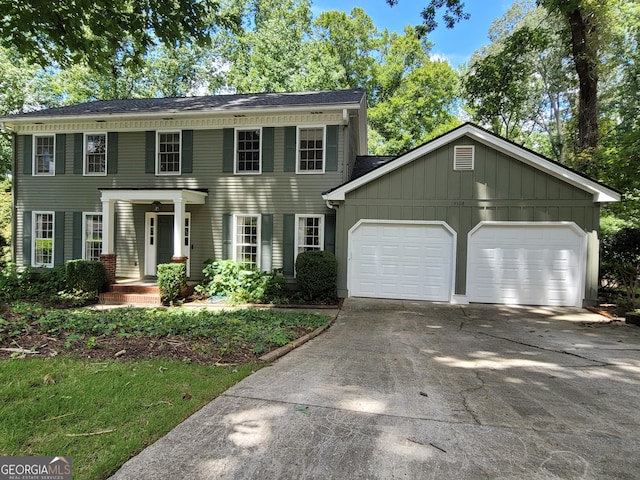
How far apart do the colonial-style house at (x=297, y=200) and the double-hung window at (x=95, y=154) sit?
0.15 feet

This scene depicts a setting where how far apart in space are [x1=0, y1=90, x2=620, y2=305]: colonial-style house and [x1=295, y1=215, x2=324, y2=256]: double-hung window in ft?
0.11

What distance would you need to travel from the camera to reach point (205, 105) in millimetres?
11570

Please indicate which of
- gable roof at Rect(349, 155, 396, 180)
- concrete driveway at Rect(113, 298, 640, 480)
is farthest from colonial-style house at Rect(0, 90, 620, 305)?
concrete driveway at Rect(113, 298, 640, 480)

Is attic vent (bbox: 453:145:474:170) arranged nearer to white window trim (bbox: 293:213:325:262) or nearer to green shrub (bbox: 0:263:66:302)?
white window trim (bbox: 293:213:325:262)

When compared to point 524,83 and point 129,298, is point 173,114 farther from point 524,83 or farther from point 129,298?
point 524,83

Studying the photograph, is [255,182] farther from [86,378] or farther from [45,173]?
[86,378]

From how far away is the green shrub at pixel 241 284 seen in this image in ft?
31.8

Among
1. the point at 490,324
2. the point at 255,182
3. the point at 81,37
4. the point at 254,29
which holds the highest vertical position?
the point at 254,29

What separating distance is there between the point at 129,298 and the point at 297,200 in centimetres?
565

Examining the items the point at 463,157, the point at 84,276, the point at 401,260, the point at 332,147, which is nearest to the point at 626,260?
the point at 463,157

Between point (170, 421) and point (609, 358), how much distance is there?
5.75 m

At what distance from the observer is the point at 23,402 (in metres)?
Answer: 2.97

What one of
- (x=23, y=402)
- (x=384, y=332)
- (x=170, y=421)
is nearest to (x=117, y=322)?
(x=23, y=402)

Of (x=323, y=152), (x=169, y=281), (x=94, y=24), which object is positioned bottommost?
(x=169, y=281)
